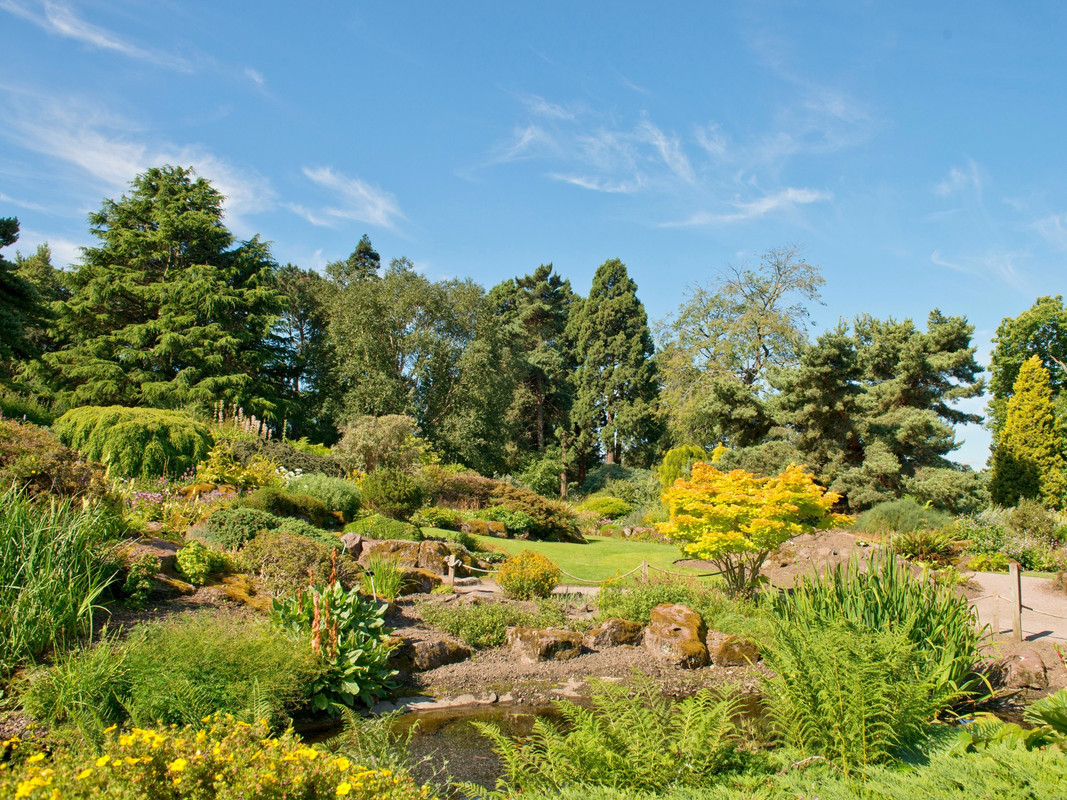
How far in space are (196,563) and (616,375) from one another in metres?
26.4

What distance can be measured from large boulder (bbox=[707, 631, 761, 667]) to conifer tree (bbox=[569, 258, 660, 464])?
926 inches

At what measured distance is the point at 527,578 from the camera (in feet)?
29.9

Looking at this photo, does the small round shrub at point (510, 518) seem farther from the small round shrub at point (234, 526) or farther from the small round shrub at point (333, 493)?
the small round shrub at point (234, 526)

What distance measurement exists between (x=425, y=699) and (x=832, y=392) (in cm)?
1677

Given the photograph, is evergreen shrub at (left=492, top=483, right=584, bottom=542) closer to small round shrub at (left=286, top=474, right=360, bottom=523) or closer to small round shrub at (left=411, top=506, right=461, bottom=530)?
small round shrub at (left=411, top=506, right=461, bottom=530)

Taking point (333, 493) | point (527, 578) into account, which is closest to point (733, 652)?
point (527, 578)

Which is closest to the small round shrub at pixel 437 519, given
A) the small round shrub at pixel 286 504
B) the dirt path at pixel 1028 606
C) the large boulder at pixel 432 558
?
the small round shrub at pixel 286 504

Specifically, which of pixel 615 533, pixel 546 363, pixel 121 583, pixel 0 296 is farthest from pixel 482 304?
pixel 121 583

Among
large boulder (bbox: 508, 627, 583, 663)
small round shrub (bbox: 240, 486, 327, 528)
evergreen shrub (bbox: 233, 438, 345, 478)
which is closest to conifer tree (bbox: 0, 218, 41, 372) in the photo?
evergreen shrub (bbox: 233, 438, 345, 478)

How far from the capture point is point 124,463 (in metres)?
11.6

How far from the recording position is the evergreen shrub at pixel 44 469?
22.7 feet

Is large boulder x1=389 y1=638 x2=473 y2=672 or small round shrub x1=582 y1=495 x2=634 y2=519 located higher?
small round shrub x1=582 y1=495 x2=634 y2=519

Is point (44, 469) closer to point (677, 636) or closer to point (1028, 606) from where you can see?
point (677, 636)

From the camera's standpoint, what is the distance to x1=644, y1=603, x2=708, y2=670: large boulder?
281 inches
